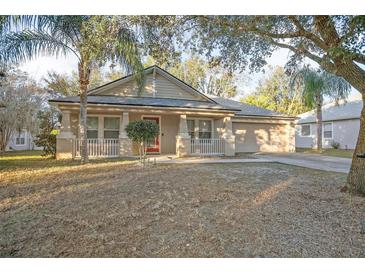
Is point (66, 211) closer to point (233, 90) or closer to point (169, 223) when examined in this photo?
point (169, 223)

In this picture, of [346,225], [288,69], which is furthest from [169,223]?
[288,69]

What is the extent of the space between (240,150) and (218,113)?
4.19 meters

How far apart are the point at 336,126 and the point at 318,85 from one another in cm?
760

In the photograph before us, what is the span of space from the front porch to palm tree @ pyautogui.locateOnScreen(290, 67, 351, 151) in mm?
6248

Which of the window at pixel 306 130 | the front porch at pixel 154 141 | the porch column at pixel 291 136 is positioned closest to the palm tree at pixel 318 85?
the porch column at pixel 291 136

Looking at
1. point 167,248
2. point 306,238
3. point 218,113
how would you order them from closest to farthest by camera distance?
point 167,248 → point 306,238 → point 218,113

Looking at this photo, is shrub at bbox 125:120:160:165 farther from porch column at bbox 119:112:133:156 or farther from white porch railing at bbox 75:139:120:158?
white porch railing at bbox 75:139:120:158

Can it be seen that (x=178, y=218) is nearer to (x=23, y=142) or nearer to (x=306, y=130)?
(x=306, y=130)

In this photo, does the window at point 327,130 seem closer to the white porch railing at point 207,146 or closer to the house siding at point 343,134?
the house siding at point 343,134

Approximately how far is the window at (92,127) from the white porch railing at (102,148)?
69 cm

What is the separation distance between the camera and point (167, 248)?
2.93 metres

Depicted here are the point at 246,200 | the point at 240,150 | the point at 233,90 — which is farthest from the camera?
the point at 233,90

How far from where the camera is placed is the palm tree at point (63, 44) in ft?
26.5
